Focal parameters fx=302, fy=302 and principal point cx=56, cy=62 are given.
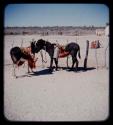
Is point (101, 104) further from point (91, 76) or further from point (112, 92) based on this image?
point (91, 76)

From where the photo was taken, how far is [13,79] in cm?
417

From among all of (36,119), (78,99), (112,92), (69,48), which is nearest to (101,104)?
(78,99)

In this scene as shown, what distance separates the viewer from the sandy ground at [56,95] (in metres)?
3.06

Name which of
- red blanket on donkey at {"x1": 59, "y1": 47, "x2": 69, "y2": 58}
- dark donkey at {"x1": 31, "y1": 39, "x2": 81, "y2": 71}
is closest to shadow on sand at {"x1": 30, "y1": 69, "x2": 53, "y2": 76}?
dark donkey at {"x1": 31, "y1": 39, "x2": 81, "y2": 71}

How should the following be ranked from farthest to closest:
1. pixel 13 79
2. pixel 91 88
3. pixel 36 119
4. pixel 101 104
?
pixel 13 79, pixel 91 88, pixel 101 104, pixel 36 119

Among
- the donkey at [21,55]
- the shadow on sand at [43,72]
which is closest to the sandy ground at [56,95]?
the shadow on sand at [43,72]

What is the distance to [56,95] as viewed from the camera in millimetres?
3598

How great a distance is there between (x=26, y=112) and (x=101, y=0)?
136 cm

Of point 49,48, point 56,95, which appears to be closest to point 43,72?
point 49,48

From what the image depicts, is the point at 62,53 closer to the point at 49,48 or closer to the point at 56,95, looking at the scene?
the point at 49,48

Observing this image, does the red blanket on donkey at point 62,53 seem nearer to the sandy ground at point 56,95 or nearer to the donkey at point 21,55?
the sandy ground at point 56,95

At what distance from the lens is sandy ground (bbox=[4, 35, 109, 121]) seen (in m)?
3.06

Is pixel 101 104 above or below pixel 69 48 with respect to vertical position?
below

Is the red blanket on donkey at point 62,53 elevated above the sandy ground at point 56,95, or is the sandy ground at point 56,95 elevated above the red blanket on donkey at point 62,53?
the red blanket on donkey at point 62,53
